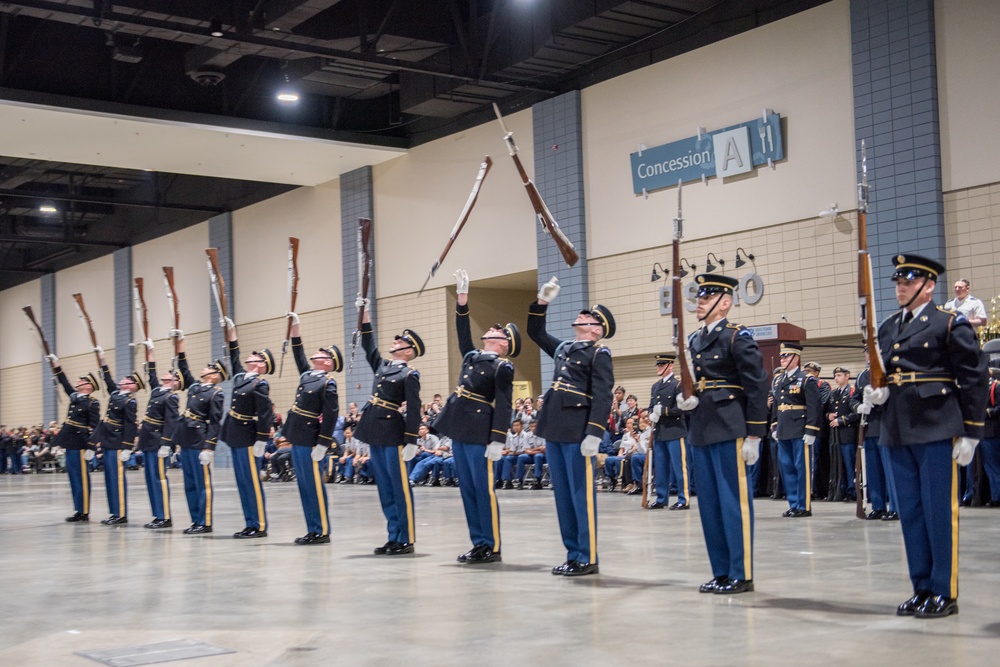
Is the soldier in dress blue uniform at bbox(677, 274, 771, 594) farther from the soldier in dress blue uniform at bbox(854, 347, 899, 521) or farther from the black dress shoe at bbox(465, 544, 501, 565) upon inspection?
the soldier in dress blue uniform at bbox(854, 347, 899, 521)

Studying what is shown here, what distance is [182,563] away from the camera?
7426mm

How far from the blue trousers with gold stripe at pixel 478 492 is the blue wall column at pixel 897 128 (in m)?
6.57

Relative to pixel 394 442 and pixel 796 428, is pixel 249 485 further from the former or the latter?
pixel 796 428

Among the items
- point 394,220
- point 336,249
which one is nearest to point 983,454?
point 394,220

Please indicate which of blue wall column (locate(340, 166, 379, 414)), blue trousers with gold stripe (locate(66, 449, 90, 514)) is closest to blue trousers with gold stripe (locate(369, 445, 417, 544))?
blue trousers with gold stripe (locate(66, 449, 90, 514))

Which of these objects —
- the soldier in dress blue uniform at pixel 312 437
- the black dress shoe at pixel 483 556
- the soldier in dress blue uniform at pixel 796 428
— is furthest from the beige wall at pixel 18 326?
the black dress shoe at pixel 483 556

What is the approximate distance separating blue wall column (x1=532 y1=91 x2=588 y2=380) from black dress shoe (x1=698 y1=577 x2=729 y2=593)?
10366 millimetres

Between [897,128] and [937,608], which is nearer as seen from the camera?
[937,608]

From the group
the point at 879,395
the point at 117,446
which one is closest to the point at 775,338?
the point at 117,446

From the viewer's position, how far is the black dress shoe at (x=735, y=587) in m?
5.36

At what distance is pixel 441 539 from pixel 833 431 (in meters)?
4.88

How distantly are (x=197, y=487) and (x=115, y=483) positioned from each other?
1672 mm

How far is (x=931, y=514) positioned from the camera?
4668 mm

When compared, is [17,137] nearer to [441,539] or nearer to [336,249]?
[336,249]
